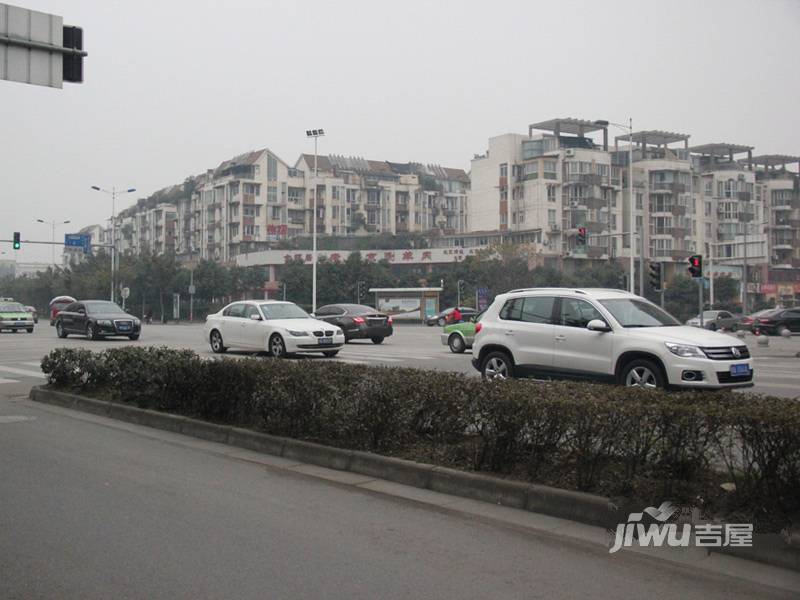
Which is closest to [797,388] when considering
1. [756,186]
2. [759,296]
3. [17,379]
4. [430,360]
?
[430,360]

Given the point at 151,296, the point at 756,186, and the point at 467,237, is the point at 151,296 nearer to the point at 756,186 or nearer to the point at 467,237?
the point at 467,237

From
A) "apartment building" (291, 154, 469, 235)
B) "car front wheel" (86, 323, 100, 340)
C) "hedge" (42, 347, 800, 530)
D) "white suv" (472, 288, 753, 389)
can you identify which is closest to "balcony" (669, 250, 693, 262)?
"apartment building" (291, 154, 469, 235)

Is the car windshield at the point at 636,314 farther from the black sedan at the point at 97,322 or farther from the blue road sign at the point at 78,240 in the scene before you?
the blue road sign at the point at 78,240

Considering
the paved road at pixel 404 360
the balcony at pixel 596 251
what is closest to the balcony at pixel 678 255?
the balcony at pixel 596 251

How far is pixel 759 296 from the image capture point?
3282 inches

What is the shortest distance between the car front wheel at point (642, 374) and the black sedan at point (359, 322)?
621 inches

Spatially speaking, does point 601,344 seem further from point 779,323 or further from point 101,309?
point 779,323

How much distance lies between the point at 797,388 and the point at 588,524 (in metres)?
9.75

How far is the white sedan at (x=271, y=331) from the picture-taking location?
19547mm

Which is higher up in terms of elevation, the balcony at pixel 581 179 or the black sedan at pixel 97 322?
the balcony at pixel 581 179

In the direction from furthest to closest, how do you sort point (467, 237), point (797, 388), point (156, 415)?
point (467, 237) → point (797, 388) → point (156, 415)

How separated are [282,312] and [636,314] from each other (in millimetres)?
10654

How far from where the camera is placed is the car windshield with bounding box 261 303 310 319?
2059 centimetres

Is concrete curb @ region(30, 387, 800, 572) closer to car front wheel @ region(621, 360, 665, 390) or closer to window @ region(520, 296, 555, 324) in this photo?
car front wheel @ region(621, 360, 665, 390)
